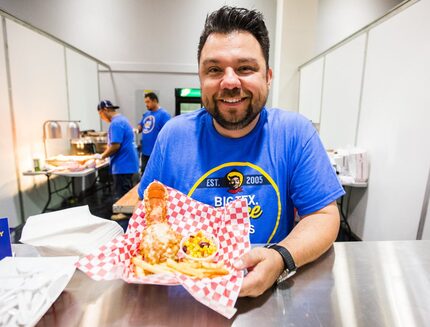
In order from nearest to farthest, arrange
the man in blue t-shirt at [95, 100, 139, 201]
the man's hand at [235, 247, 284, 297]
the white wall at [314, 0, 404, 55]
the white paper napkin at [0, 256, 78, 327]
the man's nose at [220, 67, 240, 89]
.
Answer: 1. the white paper napkin at [0, 256, 78, 327]
2. the man's hand at [235, 247, 284, 297]
3. the man's nose at [220, 67, 240, 89]
4. the man in blue t-shirt at [95, 100, 139, 201]
5. the white wall at [314, 0, 404, 55]

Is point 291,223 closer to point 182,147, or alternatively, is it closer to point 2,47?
point 182,147

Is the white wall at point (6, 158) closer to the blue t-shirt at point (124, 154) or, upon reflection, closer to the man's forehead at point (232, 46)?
the blue t-shirt at point (124, 154)

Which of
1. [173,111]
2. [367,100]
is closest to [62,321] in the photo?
[367,100]

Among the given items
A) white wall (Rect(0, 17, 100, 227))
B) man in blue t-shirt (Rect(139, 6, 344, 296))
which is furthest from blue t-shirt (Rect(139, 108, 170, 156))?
man in blue t-shirt (Rect(139, 6, 344, 296))

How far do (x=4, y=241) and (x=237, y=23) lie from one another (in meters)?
1.27

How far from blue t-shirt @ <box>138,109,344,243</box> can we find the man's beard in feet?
0.25

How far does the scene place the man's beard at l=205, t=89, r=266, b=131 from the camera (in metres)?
1.16

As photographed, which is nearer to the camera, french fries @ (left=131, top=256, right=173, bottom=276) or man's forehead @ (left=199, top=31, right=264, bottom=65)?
french fries @ (left=131, top=256, right=173, bottom=276)

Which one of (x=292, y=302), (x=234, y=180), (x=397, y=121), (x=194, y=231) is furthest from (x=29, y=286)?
(x=397, y=121)

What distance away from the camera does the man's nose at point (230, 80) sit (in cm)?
107

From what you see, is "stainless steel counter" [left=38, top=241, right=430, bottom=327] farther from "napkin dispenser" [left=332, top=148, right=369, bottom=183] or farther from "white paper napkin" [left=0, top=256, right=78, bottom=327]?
"napkin dispenser" [left=332, top=148, right=369, bottom=183]

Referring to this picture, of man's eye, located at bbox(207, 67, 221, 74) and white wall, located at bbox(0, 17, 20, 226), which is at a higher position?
man's eye, located at bbox(207, 67, 221, 74)

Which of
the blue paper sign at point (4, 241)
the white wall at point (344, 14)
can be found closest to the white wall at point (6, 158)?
the blue paper sign at point (4, 241)

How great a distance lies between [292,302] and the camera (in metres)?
0.72
